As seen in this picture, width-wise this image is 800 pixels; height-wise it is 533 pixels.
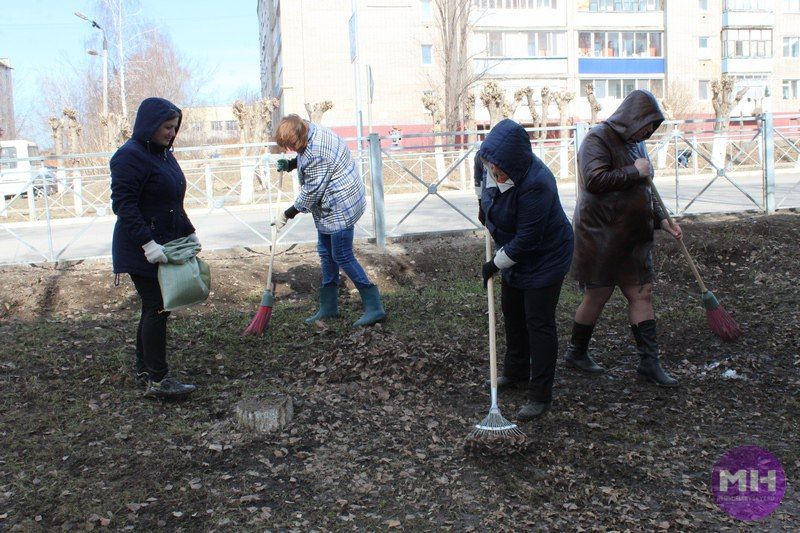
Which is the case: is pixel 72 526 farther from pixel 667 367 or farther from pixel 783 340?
pixel 783 340

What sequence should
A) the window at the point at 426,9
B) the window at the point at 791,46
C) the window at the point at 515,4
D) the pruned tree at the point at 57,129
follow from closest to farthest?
the pruned tree at the point at 57,129
the window at the point at 426,9
the window at the point at 515,4
the window at the point at 791,46

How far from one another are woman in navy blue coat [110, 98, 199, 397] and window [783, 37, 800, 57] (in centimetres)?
4766

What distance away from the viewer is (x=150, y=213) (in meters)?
3.86

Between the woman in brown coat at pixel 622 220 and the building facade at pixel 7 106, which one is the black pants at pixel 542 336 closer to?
the woman in brown coat at pixel 622 220

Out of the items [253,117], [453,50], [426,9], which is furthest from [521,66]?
[253,117]

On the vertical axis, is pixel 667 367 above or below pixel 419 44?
below

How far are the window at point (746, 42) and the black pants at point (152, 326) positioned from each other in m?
44.5

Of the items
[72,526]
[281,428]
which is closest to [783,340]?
[281,428]

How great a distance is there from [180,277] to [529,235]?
183 cm

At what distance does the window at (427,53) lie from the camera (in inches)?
1486

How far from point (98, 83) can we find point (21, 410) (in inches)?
1303

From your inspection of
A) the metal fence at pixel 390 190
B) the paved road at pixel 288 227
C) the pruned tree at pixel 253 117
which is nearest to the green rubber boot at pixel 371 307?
the metal fence at pixel 390 190

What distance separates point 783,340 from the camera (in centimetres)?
471

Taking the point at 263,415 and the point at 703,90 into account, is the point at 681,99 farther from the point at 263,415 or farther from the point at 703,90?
the point at 263,415
